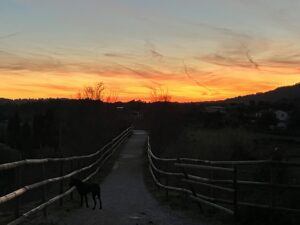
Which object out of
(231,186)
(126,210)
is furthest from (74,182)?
(231,186)

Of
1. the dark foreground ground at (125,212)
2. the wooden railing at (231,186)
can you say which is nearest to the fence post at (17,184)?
the dark foreground ground at (125,212)

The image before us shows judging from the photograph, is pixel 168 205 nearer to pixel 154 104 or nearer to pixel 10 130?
pixel 154 104

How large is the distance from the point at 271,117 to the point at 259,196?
98.8 metres

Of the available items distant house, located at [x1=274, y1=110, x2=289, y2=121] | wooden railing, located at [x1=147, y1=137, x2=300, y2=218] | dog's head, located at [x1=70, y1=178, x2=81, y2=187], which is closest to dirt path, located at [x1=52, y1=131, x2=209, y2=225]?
wooden railing, located at [x1=147, y1=137, x2=300, y2=218]

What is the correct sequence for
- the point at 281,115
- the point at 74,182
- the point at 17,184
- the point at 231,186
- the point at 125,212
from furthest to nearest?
the point at 281,115, the point at 74,182, the point at 125,212, the point at 231,186, the point at 17,184

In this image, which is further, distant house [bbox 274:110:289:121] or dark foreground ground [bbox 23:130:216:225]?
distant house [bbox 274:110:289:121]

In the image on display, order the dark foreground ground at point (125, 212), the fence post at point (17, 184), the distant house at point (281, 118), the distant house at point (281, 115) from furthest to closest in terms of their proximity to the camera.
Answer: the distant house at point (281, 115) < the distant house at point (281, 118) < the dark foreground ground at point (125, 212) < the fence post at point (17, 184)

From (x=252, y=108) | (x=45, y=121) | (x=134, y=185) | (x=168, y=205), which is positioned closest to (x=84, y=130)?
(x=134, y=185)

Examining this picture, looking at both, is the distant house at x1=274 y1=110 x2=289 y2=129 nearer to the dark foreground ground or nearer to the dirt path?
the dirt path

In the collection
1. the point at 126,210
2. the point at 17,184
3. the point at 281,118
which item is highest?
the point at 281,118

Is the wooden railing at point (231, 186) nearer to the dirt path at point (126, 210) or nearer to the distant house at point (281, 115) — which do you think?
the dirt path at point (126, 210)

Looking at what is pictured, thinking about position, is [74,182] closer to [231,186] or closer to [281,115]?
[231,186]

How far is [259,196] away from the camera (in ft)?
42.1

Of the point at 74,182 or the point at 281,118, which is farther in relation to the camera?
the point at 281,118
